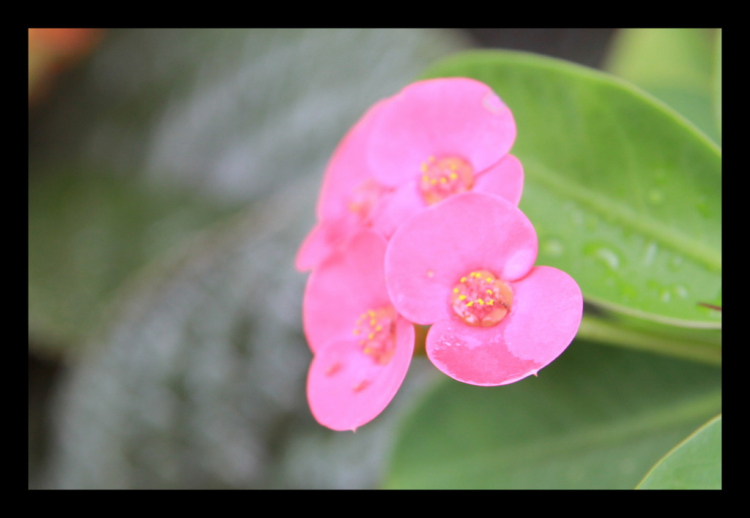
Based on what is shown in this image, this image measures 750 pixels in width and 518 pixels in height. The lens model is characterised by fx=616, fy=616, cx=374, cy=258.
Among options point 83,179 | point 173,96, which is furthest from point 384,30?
point 83,179

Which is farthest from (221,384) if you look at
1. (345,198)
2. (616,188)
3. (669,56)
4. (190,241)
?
(669,56)

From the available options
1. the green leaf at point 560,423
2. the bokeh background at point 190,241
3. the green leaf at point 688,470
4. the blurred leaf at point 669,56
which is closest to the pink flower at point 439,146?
the green leaf at point 688,470

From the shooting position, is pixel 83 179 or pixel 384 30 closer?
pixel 384 30

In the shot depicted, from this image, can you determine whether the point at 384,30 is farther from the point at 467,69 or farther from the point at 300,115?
the point at 467,69

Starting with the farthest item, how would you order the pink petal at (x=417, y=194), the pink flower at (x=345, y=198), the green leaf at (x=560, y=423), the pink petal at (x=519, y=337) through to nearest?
the green leaf at (x=560, y=423) < the pink flower at (x=345, y=198) < the pink petal at (x=417, y=194) < the pink petal at (x=519, y=337)

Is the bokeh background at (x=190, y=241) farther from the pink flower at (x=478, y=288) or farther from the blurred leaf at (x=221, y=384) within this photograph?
the pink flower at (x=478, y=288)

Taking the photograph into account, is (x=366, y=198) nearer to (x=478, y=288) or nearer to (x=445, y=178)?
(x=445, y=178)

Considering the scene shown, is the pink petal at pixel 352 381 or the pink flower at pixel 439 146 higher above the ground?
the pink flower at pixel 439 146
